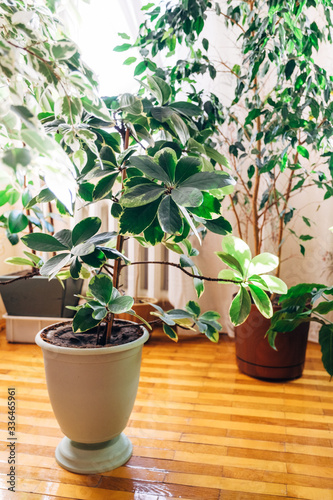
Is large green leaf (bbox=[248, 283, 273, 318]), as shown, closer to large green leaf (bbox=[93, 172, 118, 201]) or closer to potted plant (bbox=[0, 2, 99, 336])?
large green leaf (bbox=[93, 172, 118, 201])

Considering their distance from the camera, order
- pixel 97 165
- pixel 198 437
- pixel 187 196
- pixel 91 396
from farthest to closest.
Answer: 1. pixel 198 437
2. pixel 91 396
3. pixel 97 165
4. pixel 187 196

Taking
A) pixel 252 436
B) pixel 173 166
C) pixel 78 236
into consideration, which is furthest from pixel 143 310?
pixel 173 166

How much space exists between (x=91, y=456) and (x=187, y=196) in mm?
780

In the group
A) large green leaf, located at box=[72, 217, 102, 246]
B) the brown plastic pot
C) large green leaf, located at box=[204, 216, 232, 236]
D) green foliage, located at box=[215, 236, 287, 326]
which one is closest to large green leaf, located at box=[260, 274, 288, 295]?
green foliage, located at box=[215, 236, 287, 326]

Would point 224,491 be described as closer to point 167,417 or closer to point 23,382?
point 167,417

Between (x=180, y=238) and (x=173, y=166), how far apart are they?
0.19 m

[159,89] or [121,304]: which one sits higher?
[159,89]

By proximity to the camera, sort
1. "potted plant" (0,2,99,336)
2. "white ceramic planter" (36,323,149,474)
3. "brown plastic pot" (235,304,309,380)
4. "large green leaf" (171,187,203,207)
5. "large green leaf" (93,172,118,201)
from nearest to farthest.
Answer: "potted plant" (0,2,99,336) < "large green leaf" (171,187,203,207) < "large green leaf" (93,172,118,201) < "white ceramic planter" (36,323,149,474) < "brown plastic pot" (235,304,309,380)

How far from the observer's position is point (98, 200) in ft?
2.95

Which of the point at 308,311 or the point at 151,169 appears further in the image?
the point at 308,311

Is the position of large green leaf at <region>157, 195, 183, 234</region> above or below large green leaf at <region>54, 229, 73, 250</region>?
above

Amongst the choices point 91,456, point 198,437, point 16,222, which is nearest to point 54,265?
point 16,222

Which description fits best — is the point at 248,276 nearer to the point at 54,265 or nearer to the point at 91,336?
the point at 54,265

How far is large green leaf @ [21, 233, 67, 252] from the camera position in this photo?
89 centimetres
